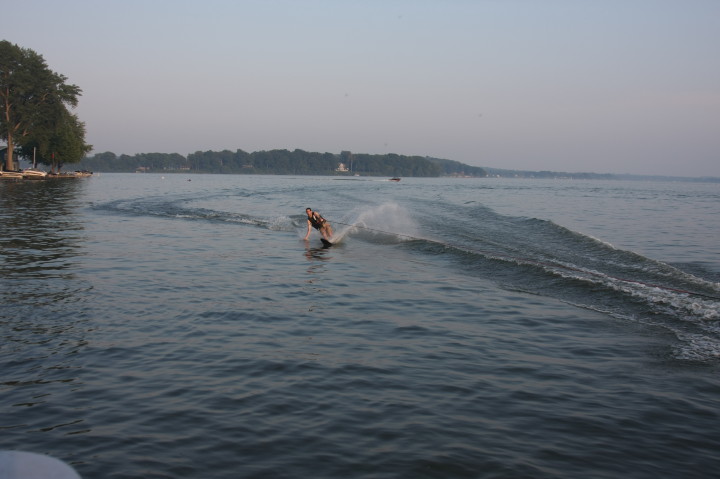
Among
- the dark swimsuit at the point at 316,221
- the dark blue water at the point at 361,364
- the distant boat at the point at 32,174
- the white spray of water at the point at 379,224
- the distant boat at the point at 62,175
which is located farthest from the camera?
the distant boat at the point at 62,175

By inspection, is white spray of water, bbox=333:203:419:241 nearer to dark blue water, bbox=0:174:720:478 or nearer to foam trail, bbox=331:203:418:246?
foam trail, bbox=331:203:418:246

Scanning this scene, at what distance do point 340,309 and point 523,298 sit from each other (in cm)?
438

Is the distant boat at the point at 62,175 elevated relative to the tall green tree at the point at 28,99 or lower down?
lower down

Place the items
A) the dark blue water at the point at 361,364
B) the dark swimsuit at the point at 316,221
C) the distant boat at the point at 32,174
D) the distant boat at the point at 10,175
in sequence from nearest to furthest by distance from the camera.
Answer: the dark blue water at the point at 361,364 → the dark swimsuit at the point at 316,221 → the distant boat at the point at 10,175 → the distant boat at the point at 32,174

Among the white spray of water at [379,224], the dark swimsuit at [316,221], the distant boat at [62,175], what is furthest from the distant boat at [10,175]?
the dark swimsuit at [316,221]

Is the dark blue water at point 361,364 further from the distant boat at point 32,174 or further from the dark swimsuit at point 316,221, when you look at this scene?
the distant boat at point 32,174

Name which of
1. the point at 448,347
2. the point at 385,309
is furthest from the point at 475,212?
the point at 448,347

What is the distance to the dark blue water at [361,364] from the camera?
5.59 m

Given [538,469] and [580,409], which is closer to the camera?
[538,469]

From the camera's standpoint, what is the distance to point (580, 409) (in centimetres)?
672

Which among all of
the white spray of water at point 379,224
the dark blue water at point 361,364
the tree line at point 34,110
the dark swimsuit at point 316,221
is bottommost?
the dark blue water at point 361,364

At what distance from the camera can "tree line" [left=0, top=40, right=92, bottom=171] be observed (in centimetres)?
7725

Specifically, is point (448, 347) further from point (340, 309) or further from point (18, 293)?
point (18, 293)

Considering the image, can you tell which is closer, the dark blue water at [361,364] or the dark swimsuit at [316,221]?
the dark blue water at [361,364]
